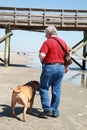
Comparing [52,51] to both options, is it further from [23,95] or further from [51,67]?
[23,95]

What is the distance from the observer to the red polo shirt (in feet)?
21.3

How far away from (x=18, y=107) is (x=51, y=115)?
91 centimetres

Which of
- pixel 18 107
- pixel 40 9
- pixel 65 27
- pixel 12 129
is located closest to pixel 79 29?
pixel 65 27

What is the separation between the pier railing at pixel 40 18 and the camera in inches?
809

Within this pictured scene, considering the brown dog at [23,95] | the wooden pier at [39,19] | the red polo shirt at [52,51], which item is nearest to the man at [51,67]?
the red polo shirt at [52,51]

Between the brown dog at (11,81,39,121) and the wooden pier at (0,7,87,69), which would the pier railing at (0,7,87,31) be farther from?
the brown dog at (11,81,39,121)

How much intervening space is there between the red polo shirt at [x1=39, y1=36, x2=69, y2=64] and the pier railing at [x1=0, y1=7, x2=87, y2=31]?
1416 centimetres

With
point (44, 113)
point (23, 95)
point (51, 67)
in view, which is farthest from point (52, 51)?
point (44, 113)

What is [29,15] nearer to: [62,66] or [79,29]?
[79,29]

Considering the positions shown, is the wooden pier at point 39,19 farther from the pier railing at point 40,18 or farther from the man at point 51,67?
the man at point 51,67

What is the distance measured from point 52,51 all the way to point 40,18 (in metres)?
14.4

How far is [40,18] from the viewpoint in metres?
20.7

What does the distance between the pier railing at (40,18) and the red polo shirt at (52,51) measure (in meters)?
14.2

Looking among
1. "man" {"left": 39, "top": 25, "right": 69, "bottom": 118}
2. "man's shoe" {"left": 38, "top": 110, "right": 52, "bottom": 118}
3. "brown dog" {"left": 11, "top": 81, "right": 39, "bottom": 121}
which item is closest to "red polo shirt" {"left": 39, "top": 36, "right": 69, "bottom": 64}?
"man" {"left": 39, "top": 25, "right": 69, "bottom": 118}
